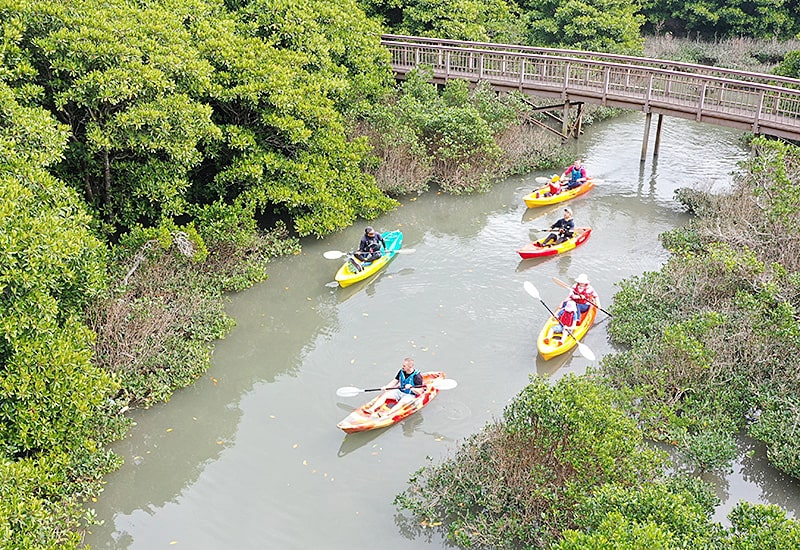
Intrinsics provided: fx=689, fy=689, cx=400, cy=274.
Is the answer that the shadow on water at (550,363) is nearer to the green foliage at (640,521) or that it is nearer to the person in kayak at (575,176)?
the green foliage at (640,521)

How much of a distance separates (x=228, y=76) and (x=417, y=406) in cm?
880

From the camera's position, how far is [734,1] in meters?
33.1

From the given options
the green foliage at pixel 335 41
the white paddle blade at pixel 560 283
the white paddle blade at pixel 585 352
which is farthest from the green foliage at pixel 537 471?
the green foliage at pixel 335 41

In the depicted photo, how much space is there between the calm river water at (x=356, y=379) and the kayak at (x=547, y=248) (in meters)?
0.25

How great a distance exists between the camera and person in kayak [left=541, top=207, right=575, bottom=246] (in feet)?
56.2

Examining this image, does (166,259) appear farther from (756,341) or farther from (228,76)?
(756,341)

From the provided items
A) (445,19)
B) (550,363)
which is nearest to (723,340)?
(550,363)

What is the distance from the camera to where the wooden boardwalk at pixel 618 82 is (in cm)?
1883

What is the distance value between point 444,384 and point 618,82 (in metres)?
14.4

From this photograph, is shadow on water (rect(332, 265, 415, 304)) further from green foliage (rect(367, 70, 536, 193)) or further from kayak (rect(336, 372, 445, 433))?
green foliage (rect(367, 70, 536, 193))

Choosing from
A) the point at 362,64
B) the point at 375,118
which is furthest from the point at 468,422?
the point at 362,64

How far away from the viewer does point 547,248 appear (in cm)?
1689

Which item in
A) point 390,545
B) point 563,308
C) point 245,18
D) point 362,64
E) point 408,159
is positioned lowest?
point 390,545

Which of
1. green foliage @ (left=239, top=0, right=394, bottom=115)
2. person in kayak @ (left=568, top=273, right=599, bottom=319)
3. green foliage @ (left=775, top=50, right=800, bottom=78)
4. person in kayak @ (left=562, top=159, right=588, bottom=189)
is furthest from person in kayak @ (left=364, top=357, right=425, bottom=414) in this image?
green foliage @ (left=775, top=50, right=800, bottom=78)
